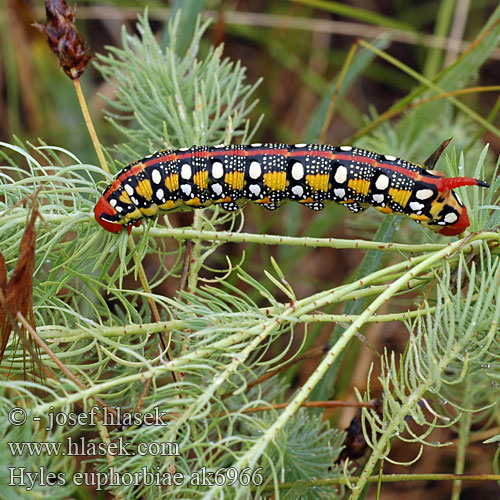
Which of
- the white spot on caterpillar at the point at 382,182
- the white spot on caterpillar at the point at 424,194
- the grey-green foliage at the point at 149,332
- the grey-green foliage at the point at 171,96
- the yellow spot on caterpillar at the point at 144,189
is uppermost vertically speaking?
the grey-green foliage at the point at 171,96

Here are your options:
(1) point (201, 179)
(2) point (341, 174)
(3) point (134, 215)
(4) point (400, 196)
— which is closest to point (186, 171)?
(1) point (201, 179)

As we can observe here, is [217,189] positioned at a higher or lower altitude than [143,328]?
higher

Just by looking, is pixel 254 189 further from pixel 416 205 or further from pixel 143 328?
pixel 143 328

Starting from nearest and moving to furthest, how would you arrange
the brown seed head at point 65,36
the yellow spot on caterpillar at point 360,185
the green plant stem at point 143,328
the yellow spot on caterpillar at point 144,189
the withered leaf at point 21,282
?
the withered leaf at point 21,282 → the green plant stem at point 143,328 → the brown seed head at point 65,36 → the yellow spot on caterpillar at point 144,189 → the yellow spot on caterpillar at point 360,185

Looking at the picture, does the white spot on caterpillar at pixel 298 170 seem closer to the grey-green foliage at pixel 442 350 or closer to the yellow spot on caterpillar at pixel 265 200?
the yellow spot on caterpillar at pixel 265 200

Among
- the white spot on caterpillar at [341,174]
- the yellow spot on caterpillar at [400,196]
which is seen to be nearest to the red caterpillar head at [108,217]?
the white spot on caterpillar at [341,174]

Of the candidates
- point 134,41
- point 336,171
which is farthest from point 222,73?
point 336,171
